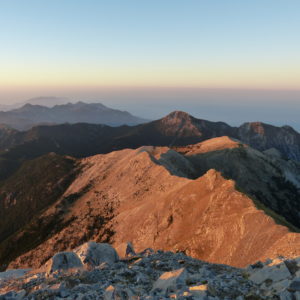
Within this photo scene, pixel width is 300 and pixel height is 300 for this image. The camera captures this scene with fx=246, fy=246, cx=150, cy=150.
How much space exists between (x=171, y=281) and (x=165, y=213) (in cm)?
4349

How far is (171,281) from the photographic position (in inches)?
616

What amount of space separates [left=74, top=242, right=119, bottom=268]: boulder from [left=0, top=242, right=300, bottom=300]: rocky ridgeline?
101cm

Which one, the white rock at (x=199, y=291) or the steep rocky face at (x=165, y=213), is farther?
the steep rocky face at (x=165, y=213)

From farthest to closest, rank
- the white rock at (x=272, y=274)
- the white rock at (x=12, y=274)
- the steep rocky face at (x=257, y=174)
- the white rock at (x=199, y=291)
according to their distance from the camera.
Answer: the steep rocky face at (x=257, y=174) < the white rock at (x=12, y=274) < the white rock at (x=272, y=274) < the white rock at (x=199, y=291)

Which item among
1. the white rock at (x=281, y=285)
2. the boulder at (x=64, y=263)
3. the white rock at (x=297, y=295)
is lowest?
the boulder at (x=64, y=263)

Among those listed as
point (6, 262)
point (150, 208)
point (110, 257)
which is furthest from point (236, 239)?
point (6, 262)

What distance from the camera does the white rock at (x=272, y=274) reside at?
16027 mm

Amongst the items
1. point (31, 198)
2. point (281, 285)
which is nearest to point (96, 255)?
point (281, 285)

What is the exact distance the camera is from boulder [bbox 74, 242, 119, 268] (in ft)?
78.2

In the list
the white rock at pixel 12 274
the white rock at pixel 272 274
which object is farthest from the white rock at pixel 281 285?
→ the white rock at pixel 12 274

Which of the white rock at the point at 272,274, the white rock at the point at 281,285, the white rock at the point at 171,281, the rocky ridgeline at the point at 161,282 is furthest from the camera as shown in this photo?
the white rock at the point at 272,274

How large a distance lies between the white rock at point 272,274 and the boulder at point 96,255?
1289 centimetres

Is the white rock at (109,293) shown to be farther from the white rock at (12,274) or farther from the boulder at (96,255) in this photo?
the white rock at (12,274)

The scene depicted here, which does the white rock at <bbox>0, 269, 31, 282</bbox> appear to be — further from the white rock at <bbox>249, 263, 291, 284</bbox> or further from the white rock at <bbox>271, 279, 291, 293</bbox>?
the white rock at <bbox>271, 279, 291, 293</bbox>
